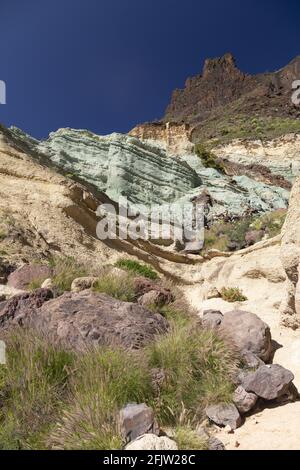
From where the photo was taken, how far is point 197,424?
4004 millimetres

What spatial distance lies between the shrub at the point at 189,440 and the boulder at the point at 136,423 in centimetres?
23

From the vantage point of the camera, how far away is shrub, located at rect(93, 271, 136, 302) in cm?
697

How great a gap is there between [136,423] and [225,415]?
1195mm

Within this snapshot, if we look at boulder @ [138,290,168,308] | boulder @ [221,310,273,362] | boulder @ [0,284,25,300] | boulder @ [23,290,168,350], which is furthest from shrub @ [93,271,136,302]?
boulder @ [221,310,273,362]

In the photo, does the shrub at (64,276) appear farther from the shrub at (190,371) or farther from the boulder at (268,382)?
the boulder at (268,382)

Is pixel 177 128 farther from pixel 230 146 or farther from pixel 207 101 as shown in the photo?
pixel 207 101

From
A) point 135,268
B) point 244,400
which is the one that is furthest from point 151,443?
point 135,268

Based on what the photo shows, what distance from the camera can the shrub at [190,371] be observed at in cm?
428

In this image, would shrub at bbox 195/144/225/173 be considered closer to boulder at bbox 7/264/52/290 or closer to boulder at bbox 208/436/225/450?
boulder at bbox 7/264/52/290

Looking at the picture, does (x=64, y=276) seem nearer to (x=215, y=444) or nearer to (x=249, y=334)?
(x=249, y=334)

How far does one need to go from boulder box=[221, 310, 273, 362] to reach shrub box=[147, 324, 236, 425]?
0.57m

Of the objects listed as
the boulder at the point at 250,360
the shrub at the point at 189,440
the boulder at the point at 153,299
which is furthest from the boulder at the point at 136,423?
the boulder at the point at 153,299

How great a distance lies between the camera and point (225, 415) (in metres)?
4.21

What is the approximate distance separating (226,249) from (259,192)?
11.8 metres
